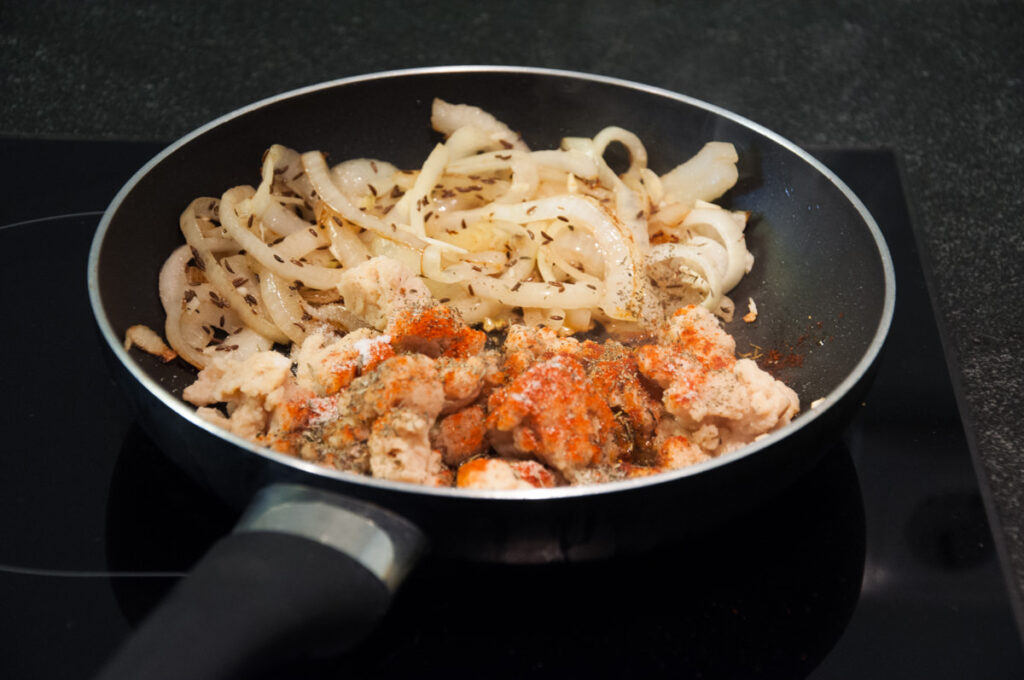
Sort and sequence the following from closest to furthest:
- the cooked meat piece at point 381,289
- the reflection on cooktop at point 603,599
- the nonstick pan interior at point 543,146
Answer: the nonstick pan interior at point 543,146, the reflection on cooktop at point 603,599, the cooked meat piece at point 381,289

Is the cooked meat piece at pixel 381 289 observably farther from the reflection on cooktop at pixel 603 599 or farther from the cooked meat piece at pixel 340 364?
the reflection on cooktop at pixel 603 599

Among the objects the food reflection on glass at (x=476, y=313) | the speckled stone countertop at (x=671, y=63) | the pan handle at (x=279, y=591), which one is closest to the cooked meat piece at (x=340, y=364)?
the food reflection on glass at (x=476, y=313)

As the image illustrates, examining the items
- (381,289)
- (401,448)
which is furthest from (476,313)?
(401,448)

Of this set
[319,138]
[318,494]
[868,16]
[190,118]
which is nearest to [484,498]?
[318,494]

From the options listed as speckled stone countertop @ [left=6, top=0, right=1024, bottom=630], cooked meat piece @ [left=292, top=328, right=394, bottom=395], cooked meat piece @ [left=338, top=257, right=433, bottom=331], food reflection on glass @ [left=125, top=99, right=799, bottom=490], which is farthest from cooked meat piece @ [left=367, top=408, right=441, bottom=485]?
speckled stone countertop @ [left=6, top=0, right=1024, bottom=630]

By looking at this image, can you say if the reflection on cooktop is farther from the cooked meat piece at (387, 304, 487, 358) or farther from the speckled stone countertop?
the speckled stone countertop

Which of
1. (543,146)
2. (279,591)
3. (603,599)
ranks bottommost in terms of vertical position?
(603,599)

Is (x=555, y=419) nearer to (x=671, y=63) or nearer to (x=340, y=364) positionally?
(x=340, y=364)
